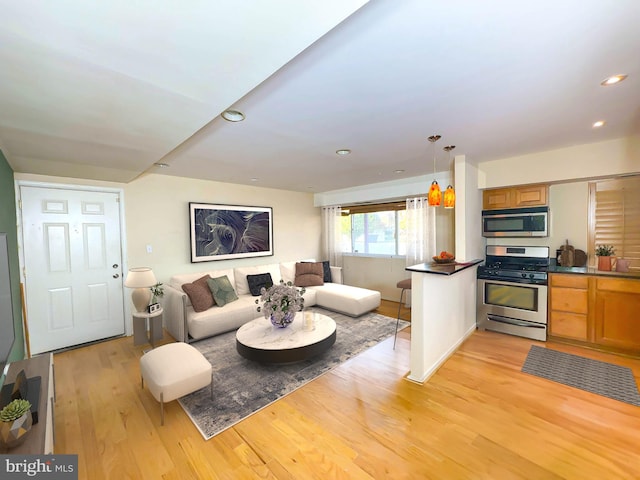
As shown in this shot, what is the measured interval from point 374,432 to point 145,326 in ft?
10.3

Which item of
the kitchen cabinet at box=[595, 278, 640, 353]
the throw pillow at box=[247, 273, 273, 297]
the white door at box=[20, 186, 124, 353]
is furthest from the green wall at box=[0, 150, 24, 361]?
the kitchen cabinet at box=[595, 278, 640, 353]

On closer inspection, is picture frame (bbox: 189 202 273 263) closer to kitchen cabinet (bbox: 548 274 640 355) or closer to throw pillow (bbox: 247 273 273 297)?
throw pillow (bbox: 247 273 273 297)

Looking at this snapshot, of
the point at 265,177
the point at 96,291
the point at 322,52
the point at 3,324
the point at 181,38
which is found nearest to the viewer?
the point at 181,38

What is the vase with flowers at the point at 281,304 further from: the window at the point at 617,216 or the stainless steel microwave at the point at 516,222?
the window at the point at 617,216

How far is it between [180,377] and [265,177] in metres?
3.07

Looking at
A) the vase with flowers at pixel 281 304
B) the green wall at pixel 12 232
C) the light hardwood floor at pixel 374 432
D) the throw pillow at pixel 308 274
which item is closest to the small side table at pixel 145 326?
the light hardwood floor at pixel 374 432

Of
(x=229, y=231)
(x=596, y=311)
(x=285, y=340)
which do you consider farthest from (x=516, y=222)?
(x=229, y=231)

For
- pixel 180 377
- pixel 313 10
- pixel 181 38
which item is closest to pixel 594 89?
pixel 313 10

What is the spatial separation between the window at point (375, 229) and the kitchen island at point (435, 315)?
6.56ft

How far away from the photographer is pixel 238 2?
0.91 m

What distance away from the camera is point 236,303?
161 inches

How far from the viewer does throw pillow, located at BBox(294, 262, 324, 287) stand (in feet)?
17.0

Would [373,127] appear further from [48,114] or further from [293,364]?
[293,364]

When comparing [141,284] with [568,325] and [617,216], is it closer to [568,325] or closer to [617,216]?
[568,325]
